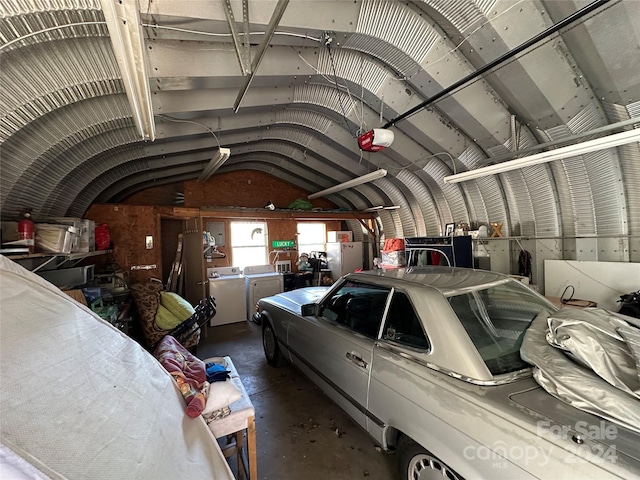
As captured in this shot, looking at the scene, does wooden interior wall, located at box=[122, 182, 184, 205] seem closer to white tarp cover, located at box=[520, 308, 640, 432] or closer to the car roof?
the car roof

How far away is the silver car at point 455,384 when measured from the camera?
0.95m

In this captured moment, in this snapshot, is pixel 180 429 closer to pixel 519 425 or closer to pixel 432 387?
pixel 432 387

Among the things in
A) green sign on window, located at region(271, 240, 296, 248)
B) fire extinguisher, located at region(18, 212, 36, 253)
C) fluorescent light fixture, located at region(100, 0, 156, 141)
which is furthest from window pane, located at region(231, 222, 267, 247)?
fluorescent light fixture, located at region(100, 0, 156, 141)

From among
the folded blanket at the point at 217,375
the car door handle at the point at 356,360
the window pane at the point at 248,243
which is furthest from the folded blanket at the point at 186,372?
the window pane at the point at 248,243

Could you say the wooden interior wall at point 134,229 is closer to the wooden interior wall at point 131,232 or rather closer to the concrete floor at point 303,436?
the wooden interior wall at point 131,232

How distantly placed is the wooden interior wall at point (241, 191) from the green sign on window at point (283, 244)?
1.00m

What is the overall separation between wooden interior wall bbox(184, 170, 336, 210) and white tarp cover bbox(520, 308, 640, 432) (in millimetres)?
6348

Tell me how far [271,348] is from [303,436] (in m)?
1.37

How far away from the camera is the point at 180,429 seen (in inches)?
49.8

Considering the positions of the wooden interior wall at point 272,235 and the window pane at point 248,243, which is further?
the window pane at point 248,243

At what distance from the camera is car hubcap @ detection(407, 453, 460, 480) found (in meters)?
1.29

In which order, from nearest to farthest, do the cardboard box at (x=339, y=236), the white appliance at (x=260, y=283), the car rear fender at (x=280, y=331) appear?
the car rear fender at (x=280, y=331)
the white appliance at (x=260, y=283)
the cardboard box at (x=339, y=236)

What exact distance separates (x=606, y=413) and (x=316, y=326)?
1.80 m

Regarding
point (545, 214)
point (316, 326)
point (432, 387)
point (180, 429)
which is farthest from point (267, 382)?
point (545, 214)
